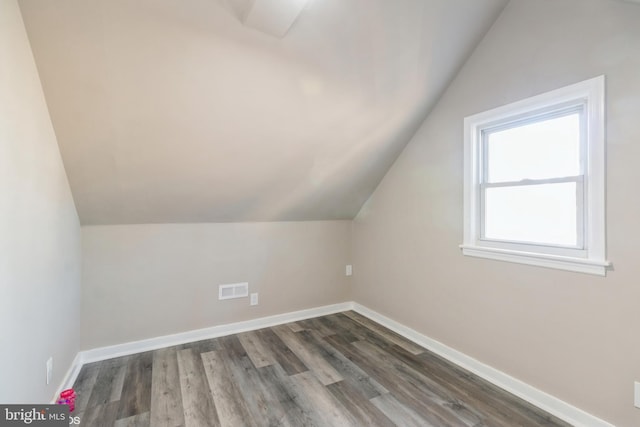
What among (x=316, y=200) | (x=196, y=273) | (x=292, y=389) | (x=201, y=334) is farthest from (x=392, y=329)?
(x=196, y=273)

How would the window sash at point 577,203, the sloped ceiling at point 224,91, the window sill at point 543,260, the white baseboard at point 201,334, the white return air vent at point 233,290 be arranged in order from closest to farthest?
the sloped ceiling at point 224,91
the window sill at point 543,260
the window sash at point 577,203
the white baseboard at point 201,334
the white return air vent at point 233,290

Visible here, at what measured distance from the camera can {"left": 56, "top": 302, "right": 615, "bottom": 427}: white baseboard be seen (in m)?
1.81

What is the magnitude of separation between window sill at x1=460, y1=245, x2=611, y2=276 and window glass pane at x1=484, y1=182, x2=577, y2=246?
0.11 meters

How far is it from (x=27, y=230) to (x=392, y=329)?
2.93 m

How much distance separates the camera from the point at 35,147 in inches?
→ 60.5

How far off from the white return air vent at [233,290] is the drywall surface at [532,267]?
1.53 meters

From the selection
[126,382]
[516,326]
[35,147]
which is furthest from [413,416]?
[35,147]

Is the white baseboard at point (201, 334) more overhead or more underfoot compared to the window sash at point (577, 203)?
more underfoot

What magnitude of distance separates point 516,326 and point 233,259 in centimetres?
245

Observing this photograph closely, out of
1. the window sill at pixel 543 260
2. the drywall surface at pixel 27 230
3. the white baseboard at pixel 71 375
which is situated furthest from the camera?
the white baseboard at pixel 71 375

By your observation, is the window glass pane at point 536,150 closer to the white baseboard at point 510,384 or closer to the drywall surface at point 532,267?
the drywall surface at point 532,267

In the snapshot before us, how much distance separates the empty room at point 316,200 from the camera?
1.52 meters

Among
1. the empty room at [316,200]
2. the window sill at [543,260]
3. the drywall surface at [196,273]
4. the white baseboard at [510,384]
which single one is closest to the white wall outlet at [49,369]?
the empty room at [316,200]

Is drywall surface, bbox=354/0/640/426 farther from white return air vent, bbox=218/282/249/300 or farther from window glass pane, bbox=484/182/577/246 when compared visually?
white return air vent, bbox=218/282/249/300
